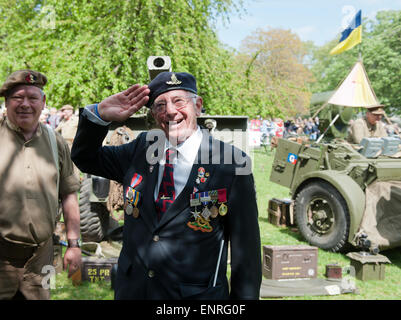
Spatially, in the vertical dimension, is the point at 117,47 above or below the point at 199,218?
above

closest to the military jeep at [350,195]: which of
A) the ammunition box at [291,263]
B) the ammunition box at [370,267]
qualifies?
the ammunition box at [370,267]

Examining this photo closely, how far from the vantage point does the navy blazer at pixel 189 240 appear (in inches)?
76.9

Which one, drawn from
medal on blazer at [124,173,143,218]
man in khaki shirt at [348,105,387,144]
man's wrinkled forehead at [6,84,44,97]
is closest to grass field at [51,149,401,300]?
man in khaki shirt at [348,105,387,144]

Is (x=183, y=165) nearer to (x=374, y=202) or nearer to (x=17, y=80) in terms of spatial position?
(x=17, y=80)

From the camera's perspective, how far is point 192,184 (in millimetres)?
2053

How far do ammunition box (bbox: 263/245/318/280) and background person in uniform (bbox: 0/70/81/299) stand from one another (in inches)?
124

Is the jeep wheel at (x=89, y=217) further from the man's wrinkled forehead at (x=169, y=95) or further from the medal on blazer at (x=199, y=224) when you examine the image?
the medal on blazer at (x=199, y=224)

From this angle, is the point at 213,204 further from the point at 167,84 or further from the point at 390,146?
the point at 390,146

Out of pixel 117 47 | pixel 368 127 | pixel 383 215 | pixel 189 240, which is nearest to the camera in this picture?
pixel 189 240

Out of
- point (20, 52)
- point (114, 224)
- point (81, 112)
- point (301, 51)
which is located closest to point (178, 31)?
point (20, 52)

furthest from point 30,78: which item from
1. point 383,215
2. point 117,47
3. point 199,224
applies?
point 117,47

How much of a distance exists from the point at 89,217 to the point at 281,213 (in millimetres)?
3643

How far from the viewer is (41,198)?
2.77 metres

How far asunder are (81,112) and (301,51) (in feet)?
161
